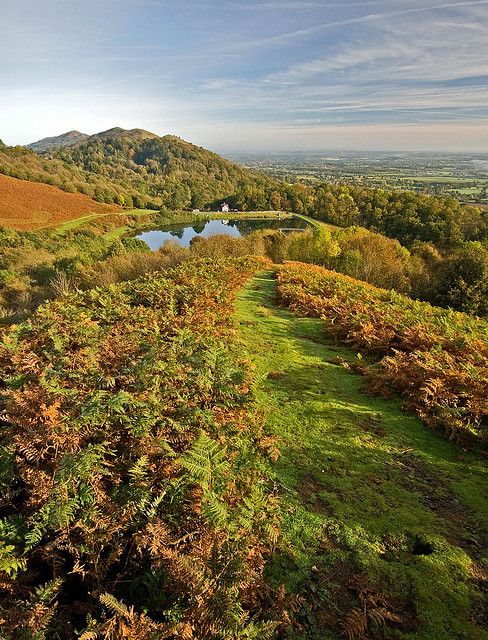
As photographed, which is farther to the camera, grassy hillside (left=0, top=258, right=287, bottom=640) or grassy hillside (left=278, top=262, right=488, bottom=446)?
grassy hillside (left=278, top=262, right=488, bottom=446)

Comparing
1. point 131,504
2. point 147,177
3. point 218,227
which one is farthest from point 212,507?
point 147,177

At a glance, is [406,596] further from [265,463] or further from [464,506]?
[265,463]

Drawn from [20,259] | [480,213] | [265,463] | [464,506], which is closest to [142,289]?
[265,463]

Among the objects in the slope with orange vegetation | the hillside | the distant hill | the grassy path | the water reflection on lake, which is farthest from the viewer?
the distant hill

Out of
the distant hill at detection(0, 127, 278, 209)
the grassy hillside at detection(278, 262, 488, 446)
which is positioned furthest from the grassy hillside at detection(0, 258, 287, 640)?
the distant hill at detection(0, 127, 278, 209)

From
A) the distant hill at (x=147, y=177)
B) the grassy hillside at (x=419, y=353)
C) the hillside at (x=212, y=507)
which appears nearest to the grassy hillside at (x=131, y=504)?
the hillside at (x=212, y=507)

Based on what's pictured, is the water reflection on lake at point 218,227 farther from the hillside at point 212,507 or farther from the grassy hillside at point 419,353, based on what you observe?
the hillside at point 212,507

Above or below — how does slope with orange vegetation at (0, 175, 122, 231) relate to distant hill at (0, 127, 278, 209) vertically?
below

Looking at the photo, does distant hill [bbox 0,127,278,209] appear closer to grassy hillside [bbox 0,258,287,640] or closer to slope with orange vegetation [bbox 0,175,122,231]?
slope with orange vegetation [bbox 0,175,122,231]
